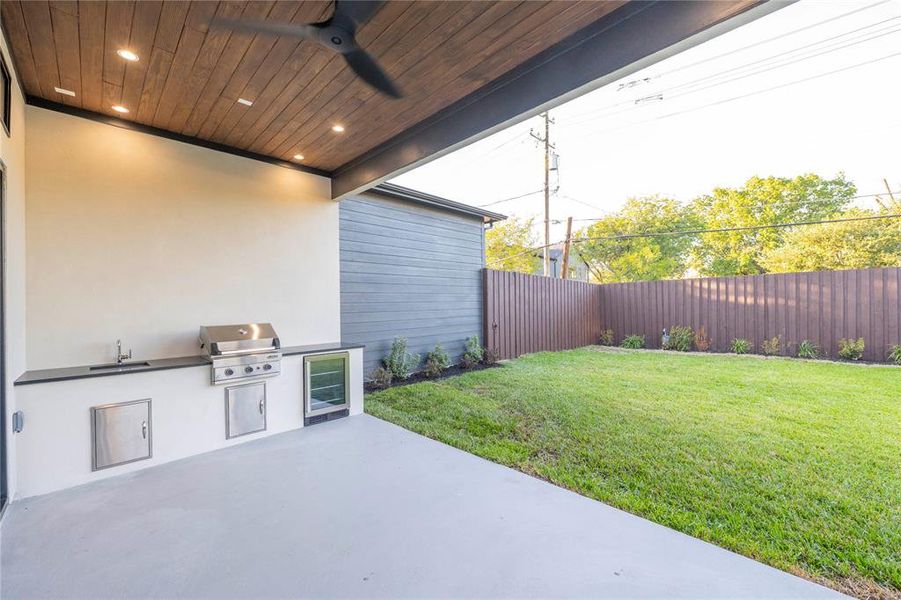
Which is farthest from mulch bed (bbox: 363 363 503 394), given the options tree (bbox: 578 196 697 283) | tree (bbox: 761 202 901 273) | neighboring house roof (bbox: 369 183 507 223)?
tree (bbox: 761 202 901 273)

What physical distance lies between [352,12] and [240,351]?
283cm

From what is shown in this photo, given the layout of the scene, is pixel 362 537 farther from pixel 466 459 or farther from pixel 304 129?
pixel 304 129

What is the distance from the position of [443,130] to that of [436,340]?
13.2ft

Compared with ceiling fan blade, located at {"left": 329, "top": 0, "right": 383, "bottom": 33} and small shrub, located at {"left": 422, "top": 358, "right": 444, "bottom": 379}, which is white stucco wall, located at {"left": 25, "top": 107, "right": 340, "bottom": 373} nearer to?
small shrub, located at {"left": 422, "top": 358, "right": 444, "bottom": 379}

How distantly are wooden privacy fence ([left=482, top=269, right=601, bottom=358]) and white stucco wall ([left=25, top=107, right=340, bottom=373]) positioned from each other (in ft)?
12.9

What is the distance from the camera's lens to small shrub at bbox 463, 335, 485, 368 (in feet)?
22.7

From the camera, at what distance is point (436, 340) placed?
6.58 metres

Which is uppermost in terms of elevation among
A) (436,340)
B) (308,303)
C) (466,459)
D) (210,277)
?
(210,277)

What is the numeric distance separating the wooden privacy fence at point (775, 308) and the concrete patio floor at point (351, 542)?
27.1ft

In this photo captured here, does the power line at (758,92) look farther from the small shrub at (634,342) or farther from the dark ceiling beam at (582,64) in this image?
the dark ceiling beam at (582,64)

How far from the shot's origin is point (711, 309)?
8.76m

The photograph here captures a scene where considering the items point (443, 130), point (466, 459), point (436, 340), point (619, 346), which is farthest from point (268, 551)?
point (619, 346)

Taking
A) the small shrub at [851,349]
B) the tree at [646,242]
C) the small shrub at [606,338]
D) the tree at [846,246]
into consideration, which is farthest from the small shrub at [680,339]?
the tree at [646,242]

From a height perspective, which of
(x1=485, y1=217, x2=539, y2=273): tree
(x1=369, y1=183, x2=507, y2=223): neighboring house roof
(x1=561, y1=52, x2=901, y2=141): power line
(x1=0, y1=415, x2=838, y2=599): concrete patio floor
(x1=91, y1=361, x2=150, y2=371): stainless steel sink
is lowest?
(x1=0, y1=415, x2=838, y2=599): concrete patio floor
